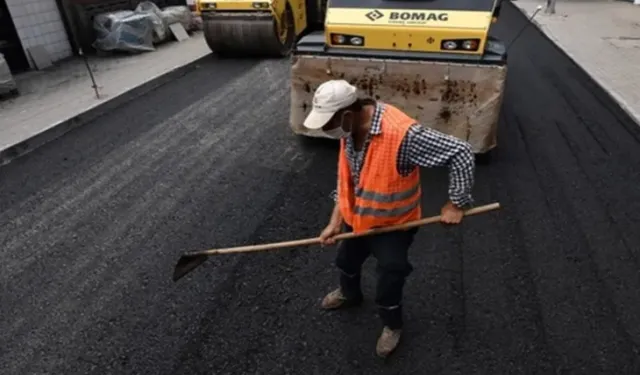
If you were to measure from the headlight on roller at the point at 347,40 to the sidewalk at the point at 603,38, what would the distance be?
12.1 feet

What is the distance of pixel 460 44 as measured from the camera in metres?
4.91

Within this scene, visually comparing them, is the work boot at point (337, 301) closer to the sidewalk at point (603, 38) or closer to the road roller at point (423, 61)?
the road roller at point (423, 61)

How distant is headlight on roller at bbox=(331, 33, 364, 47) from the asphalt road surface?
1.18m

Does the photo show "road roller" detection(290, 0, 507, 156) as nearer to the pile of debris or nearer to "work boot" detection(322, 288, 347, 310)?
"work boot" detection(322, 288, 347, 310)

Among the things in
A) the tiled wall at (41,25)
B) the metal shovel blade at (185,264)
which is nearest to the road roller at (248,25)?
the tiled wall at (41,25)

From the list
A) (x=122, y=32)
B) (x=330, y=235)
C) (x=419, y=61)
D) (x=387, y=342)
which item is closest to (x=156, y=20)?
(x=122, y=32)

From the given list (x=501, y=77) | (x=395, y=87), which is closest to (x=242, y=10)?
(x=395, y=87)

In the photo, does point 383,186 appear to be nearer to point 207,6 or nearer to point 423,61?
point 423,61

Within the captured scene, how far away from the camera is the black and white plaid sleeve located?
7.57ft

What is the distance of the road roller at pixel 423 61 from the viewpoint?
15.5 ft

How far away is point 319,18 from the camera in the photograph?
36.7ft

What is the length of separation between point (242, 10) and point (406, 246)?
7830 mm

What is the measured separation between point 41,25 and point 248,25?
419 centimetres

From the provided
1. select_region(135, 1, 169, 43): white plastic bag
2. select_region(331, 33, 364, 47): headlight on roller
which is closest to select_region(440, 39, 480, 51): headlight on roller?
select_region(331, 33, 364, 47): headlight on roller
